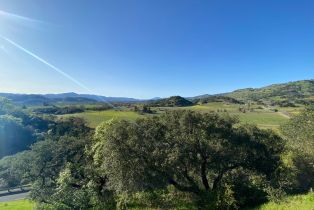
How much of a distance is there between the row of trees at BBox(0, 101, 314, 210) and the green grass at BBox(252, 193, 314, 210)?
378 centimetres

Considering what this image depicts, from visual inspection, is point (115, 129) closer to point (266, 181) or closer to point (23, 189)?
point (266, 181)

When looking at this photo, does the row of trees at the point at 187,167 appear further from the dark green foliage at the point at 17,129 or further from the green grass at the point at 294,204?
the dark green foliage at the point at 17,129

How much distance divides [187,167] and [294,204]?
13.4 meters

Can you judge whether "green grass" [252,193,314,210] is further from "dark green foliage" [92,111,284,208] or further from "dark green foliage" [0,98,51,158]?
"dark green foliage" [0,98,51,158]

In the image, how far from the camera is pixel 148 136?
3906 cm

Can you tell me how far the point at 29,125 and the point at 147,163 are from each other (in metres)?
165

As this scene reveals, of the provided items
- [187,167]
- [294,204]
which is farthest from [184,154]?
[294,204]

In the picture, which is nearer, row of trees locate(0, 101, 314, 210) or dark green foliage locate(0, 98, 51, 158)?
row of trees locate(0, 101, 314, 210)

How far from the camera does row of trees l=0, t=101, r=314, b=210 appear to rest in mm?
37250

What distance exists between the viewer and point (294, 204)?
2795 centimetres

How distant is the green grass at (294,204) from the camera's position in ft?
84.8

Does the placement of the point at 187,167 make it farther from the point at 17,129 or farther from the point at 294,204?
the point at 17,129

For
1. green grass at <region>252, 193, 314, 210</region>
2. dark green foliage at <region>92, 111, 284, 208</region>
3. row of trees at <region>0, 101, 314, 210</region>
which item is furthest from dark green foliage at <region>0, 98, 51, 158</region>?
green grass at <region>252, 193, 314, 210</region>

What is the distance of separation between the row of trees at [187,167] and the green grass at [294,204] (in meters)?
3.78
